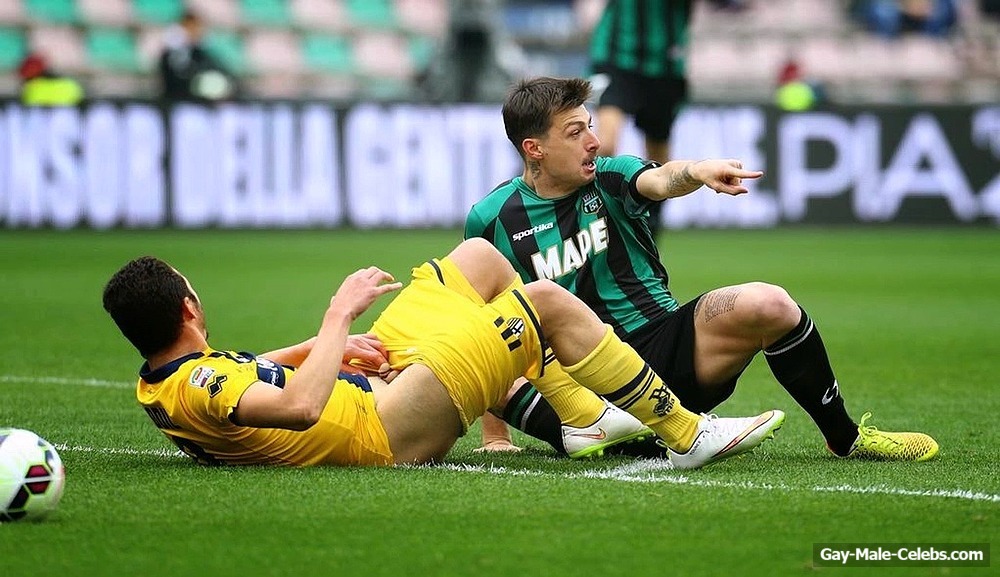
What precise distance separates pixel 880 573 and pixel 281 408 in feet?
5.91

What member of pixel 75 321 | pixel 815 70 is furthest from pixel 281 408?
pixel 815 70

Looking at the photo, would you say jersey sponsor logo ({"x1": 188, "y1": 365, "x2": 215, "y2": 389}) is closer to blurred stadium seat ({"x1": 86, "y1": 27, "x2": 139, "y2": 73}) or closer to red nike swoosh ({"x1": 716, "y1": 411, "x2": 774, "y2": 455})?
red nike swoosh ({"x1": 716, "y1": 411, "x2": 774, "y2": 455})

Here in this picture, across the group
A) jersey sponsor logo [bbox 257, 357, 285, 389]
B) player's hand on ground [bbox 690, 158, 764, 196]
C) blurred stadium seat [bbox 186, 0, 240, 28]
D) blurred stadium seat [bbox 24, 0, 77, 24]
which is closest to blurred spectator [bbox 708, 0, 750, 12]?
blurred stadium seat [bbox 186, 0, 240, 28]

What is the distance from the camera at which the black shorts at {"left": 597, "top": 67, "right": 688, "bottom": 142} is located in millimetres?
11219

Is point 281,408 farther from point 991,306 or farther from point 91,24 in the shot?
point 91,24

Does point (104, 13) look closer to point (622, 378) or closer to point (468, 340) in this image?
point (468, 340)

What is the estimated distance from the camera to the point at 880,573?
3.79 meters

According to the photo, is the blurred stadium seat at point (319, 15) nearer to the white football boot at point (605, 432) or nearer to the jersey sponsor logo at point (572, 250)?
the jersey sponsor logo at point (572, 250)

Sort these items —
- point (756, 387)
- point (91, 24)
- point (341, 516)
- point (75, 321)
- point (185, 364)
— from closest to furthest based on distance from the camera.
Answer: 1. point (341, 516)
2. point (185, 364)
3. point (756, 387)
4. point (75, 321)
5. point (91, 24)

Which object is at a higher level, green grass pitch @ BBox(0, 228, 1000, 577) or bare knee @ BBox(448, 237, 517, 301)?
bare knee @ BBox(448, 237, 517, 301)

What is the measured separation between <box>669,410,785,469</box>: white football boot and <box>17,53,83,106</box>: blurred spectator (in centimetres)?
1357

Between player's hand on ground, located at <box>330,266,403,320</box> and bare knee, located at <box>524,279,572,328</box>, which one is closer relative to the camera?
player's hand on ground, located at <box>330,266,403,320</box>

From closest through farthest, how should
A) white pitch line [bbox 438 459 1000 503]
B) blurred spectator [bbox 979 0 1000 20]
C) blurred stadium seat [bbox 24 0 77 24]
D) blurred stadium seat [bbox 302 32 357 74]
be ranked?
white pitch line [bbox 438 459 1000 503], blurred stadium seat [bbox 24 0 77 24], blurred stadium seat [bbox 302 32 357 74], blurred spectator [bbox 979 0 1000 20]

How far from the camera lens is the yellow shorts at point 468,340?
5.04 metres
